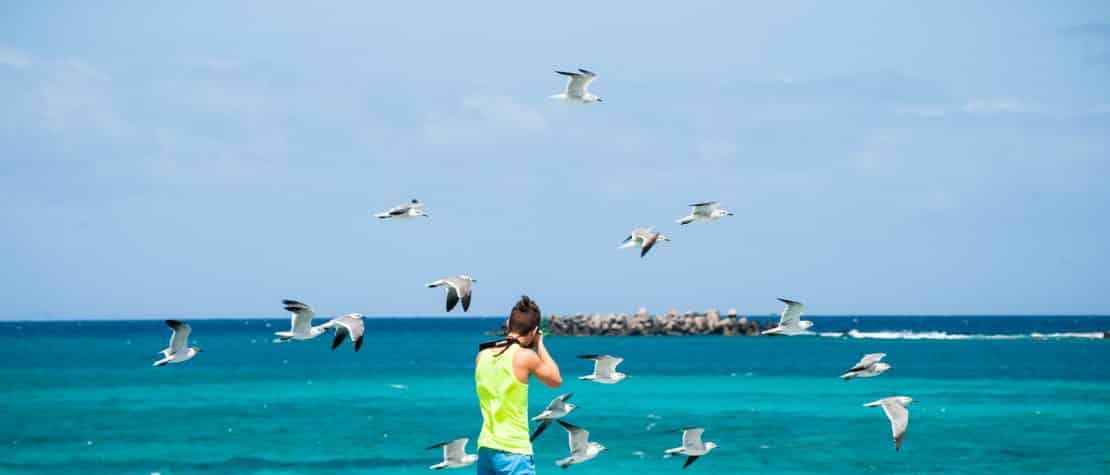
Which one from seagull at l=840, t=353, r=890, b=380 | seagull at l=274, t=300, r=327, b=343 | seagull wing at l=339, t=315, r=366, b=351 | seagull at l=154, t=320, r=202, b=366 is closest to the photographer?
seagull wing at l=339, t=315, r=366, b=351

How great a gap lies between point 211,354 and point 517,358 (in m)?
111

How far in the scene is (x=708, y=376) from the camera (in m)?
74.1

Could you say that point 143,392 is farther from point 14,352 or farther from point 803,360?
point 14,352

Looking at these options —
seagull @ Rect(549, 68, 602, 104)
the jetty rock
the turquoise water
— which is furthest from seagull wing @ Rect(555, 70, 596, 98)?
the jetty rock

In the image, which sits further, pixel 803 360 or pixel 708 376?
pixel 803 360

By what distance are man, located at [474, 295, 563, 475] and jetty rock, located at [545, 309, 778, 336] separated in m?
132

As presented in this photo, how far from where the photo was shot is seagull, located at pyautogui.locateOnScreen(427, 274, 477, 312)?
58.3 feet

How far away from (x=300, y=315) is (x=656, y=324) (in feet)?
423

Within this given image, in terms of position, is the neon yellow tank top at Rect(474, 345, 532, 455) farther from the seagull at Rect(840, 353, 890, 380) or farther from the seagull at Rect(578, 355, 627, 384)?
the seagull at Rect(578, 355, 627, 384)

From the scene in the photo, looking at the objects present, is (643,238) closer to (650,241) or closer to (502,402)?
(650,241)

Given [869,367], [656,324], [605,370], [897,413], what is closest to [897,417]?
[897,413]

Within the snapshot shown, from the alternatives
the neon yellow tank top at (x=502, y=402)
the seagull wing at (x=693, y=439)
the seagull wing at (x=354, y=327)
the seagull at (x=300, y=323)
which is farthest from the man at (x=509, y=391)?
the seagull wing at (x=693, y=439)

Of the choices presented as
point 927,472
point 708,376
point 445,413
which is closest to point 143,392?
point 445,413

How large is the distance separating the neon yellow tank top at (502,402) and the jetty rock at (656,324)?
432 ft
